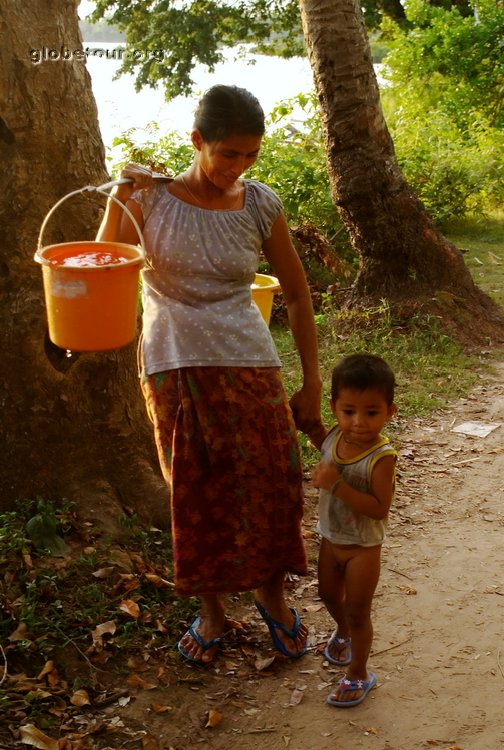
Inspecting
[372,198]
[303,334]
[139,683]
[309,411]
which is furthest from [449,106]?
[139,683]

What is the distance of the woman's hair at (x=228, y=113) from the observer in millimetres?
2699

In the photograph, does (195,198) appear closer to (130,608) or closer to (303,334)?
(303,334)

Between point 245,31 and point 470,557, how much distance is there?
48.9ft

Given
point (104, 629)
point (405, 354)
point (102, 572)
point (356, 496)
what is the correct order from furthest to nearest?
1. point (405, 354)
2. point (102, 572)
3. point (104, 629)
4. point (356, 496)

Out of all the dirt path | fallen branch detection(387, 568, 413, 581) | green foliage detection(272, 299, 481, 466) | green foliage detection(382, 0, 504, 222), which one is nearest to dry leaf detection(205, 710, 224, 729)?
the dirt path

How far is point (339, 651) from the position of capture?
3262 millimetres

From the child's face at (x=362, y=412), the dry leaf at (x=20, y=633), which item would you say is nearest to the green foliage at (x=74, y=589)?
the dry leaf at (x=20, y=633)

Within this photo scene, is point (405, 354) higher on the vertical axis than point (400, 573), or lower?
higher

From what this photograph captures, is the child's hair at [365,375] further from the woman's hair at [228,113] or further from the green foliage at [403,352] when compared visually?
the green foliage at [403,352]

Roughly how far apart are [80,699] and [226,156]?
6.17 ft

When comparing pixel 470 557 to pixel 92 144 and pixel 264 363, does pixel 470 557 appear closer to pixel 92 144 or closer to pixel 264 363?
pixel 264 363

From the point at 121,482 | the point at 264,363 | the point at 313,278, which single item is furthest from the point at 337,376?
the point at 313,278

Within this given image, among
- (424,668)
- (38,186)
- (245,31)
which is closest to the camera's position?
(424,668)

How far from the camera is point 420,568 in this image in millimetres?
4012
